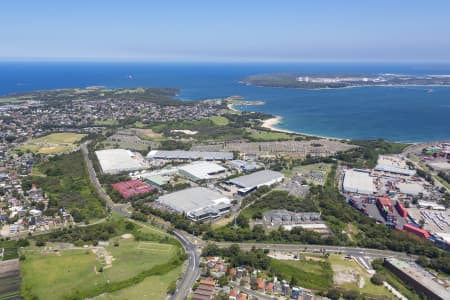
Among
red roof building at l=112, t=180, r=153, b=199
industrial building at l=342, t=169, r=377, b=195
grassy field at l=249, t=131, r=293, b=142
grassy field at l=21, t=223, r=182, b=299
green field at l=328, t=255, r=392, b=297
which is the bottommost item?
grassy field at l=21, t=223, r=182, b=299

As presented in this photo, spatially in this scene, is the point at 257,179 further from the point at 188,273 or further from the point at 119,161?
the point at 119,161

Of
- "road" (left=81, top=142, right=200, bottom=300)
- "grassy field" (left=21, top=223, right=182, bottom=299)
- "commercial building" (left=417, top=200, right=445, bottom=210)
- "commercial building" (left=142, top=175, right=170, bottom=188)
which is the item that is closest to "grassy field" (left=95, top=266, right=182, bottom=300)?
"grassy field" (left=21, top=223, right=182, bottom=299)

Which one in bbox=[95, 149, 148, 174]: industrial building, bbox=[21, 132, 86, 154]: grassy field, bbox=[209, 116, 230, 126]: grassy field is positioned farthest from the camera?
bbox=[209, 116, 230, 126]: grassy field

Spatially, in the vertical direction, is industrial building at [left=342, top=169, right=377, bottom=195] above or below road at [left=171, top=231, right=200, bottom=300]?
above

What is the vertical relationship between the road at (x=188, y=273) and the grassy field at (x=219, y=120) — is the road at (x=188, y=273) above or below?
below

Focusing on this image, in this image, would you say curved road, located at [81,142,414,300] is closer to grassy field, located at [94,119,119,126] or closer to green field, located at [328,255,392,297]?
green field, located at [328,255,392,297]

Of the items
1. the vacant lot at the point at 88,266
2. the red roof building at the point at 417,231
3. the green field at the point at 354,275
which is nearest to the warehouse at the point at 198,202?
the vacant lot at the point at 88,266

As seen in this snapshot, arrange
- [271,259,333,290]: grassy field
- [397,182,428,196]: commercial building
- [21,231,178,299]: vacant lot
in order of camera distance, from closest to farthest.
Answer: [21,231,178,299]: vacant lot < [271,259,333,290]: grassy field < [397,182,428,196]: commercial building

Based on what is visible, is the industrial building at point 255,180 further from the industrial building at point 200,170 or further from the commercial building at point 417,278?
the commercial building at point 417,278
